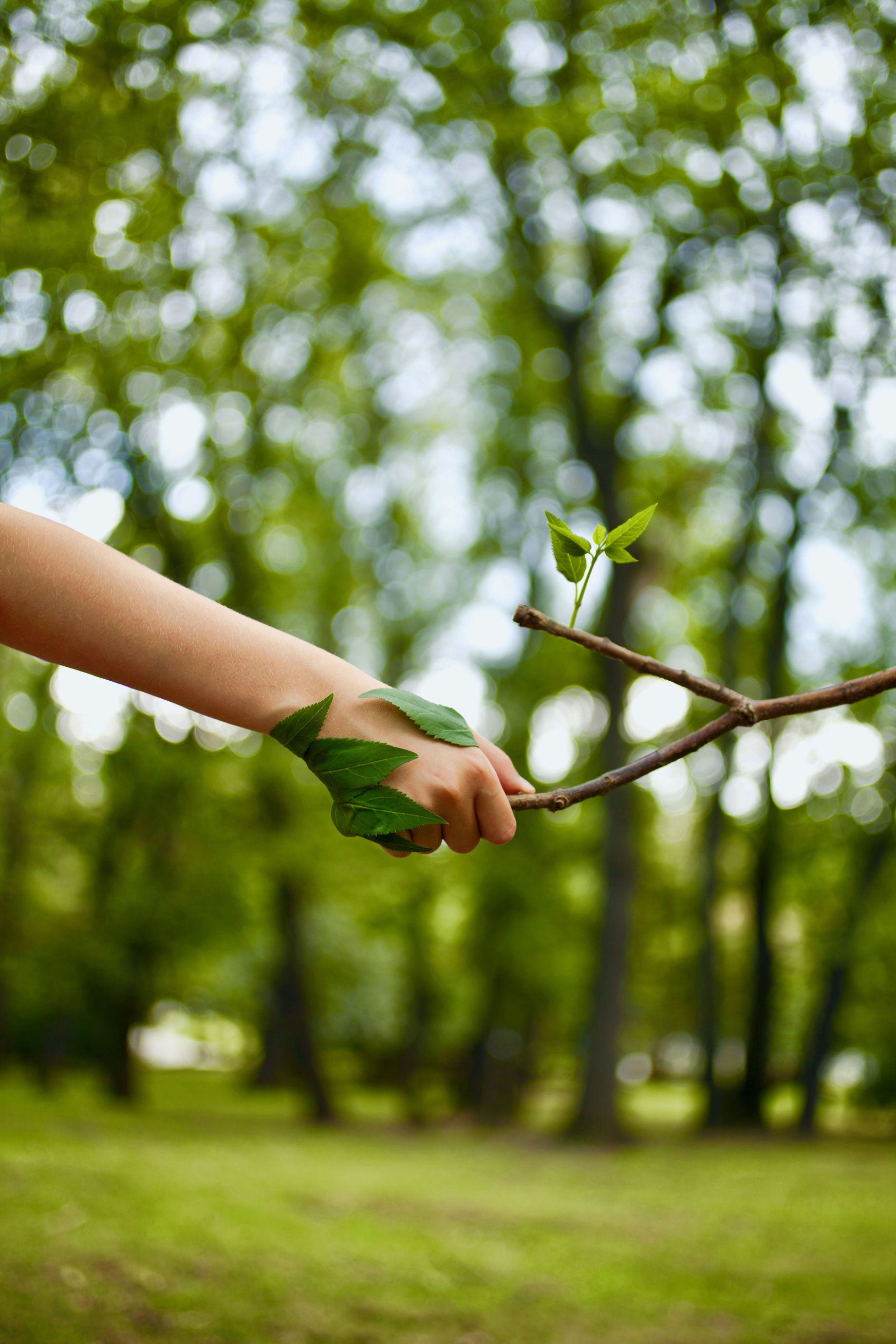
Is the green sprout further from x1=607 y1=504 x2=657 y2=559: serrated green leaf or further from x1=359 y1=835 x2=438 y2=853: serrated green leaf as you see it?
x1=359 y1=835 x2=438 y2=853: serrated green leaf

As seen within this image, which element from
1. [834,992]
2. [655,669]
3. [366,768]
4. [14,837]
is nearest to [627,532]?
[655,669]

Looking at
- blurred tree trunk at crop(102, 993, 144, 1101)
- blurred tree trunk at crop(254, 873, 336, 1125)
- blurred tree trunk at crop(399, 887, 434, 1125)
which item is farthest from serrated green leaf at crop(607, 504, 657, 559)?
blurred tree trunk at crop(399, 887, 434, 1125)

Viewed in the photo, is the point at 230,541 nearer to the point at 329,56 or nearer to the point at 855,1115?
the point at 329,56

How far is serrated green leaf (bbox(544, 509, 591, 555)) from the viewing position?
1.34m

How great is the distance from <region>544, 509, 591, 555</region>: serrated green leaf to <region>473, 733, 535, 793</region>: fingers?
28 cm

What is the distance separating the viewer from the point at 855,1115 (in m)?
22.2

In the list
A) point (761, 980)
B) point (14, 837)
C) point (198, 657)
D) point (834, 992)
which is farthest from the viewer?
point (761, 980)

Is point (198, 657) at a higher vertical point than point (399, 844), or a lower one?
higher

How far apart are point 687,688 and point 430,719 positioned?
381 millimetres

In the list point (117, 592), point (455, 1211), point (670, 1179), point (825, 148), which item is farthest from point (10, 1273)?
point (825, 148)

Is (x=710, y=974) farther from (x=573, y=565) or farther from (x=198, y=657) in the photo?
(x=198, y=657)

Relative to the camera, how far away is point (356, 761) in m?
1.28

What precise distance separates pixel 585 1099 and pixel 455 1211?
19.3 feet

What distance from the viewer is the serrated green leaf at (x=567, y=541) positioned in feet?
4.40
